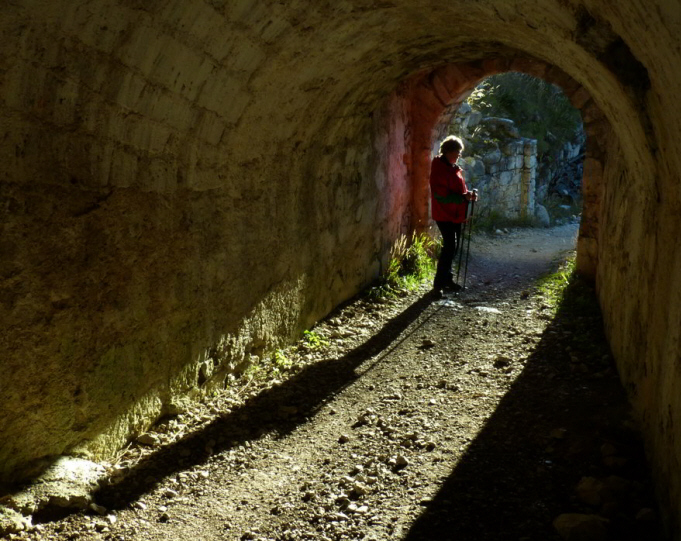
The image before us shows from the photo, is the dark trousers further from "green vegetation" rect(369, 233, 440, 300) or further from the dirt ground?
the dirt ground

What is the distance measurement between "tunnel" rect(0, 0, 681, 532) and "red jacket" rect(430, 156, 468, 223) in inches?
52.8

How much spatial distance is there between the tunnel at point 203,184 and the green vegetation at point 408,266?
1486 mm

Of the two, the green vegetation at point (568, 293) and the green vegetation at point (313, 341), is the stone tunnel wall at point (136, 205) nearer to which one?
the green vegetation at point (313, 341)

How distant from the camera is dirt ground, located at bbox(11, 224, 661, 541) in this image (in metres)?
2.61

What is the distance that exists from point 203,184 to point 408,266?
374 cm

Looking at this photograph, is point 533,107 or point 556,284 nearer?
point 556,284

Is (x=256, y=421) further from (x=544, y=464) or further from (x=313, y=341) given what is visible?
(x=544, y=464)

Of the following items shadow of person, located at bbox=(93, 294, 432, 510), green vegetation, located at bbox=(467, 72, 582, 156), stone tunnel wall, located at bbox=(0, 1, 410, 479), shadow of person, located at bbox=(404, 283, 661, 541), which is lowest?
shadow of person, located at bbox=(93, 294, 432, 510)

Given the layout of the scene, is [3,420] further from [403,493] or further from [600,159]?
[600,159]

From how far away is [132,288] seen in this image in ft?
10.1

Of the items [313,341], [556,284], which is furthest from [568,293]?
[313,341]

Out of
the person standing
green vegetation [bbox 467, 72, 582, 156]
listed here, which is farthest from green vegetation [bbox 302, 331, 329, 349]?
green vegetation [bbox 467, 72, 582, 156]

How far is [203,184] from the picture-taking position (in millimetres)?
3523

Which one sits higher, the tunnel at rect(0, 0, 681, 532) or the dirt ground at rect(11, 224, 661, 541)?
the tunnel at rect(0, 0, 681, 532)
